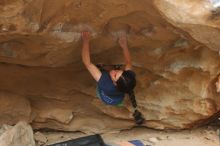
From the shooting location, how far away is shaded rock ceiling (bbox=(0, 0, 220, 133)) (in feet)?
9.36

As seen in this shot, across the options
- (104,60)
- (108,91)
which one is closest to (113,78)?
(108,91)

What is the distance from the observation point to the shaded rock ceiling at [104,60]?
2.85 metres

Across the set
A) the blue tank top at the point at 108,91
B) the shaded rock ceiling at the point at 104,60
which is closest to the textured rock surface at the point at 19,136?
the shaded rock ceiling at the point at 104,60

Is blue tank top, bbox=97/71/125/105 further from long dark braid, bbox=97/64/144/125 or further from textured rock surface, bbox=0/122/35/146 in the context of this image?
textured rock surface, bbox=0/122/35/146

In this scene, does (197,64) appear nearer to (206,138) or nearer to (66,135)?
(206,138)

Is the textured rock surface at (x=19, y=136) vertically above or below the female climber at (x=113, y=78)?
below

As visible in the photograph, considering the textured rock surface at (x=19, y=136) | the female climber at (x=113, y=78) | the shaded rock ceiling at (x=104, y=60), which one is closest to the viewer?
the shaded rock ceiling at (x=104, y=60)

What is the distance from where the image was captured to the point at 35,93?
160 inches

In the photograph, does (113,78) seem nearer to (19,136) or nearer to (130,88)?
(130,88)

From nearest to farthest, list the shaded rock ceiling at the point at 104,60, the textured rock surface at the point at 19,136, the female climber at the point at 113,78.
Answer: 1. the shaded rock ceiling at the point at 104,60
2. the female climber at the point at 113,78
3. the textured rock surface at the point at 19,136

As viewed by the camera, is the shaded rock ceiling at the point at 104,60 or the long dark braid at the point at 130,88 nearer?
the shaded rock ceiling at the point at 104,60

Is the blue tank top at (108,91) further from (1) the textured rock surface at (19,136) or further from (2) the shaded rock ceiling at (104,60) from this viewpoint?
(1) the textured rock surface at (19,136)

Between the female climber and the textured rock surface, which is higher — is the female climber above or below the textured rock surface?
above

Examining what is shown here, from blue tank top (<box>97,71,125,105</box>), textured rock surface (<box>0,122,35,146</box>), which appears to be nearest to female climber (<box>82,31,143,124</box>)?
blue tank top (<box>97,71,125,105</box>)
